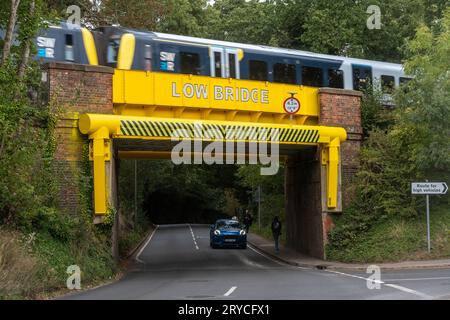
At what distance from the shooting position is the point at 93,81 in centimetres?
2061

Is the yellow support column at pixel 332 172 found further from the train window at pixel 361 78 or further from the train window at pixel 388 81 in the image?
the train window at pixel 388 81

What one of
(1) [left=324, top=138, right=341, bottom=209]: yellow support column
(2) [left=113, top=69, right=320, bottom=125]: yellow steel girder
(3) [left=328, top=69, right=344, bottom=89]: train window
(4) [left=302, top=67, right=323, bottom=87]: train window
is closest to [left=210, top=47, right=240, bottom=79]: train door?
(2) [left=113, top=69, right=320, bottom=125]: yellow steel girder

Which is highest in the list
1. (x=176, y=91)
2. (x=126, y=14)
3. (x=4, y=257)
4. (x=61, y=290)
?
(x=126, y=14)

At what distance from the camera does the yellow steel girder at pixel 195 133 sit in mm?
19969

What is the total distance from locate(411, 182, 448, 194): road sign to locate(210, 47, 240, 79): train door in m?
7.86

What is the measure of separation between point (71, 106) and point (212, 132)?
15.7 ft

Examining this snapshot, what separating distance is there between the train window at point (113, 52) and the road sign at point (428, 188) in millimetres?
11614

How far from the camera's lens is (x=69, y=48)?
22453mm

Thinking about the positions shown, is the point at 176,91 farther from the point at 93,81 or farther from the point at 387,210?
the point at 387,210

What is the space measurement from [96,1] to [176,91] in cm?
1795

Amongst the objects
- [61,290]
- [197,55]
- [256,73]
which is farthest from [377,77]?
[61,290]

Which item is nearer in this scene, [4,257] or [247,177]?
[4,257]

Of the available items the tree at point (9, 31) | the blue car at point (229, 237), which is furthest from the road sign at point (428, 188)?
the tree at point (9, 31)

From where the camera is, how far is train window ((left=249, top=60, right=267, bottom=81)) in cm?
2505
